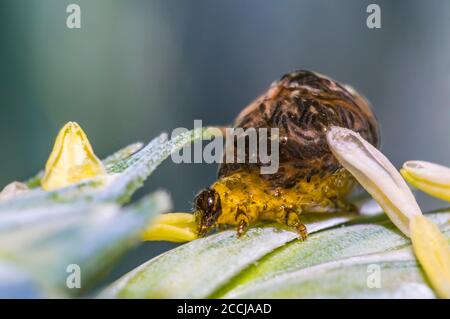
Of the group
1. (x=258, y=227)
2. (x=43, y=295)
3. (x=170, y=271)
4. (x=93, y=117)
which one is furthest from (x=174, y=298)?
(x=93, y=117)

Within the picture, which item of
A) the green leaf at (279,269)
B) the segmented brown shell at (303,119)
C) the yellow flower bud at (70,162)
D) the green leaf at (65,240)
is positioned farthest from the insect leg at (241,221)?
the green leaf at (65,240)

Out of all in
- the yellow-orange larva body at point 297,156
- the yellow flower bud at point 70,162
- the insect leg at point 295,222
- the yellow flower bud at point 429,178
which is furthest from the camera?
the yellow-orange larva body at point 297,156

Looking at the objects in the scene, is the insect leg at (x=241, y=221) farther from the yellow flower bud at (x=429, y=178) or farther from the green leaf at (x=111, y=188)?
the yellow flower bud at (x=429, y=178)

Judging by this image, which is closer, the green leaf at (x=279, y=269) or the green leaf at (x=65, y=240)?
the green leaf at (x=65, y=240)

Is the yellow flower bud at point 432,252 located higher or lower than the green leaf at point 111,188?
lower

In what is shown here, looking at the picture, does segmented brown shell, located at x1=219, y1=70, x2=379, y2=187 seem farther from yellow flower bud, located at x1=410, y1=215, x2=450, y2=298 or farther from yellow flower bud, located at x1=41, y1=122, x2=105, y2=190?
yellow flower bud, located at x1=41, y1=122, x2=105, y2=190
